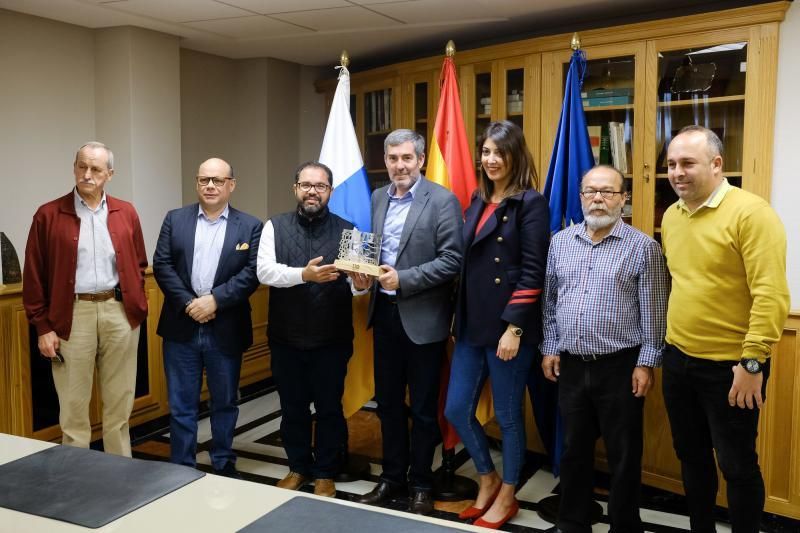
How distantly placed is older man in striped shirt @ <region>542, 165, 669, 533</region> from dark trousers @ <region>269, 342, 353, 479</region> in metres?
1.00

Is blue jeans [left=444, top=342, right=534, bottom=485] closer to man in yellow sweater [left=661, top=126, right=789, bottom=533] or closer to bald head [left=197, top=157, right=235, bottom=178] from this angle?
man in yellow sweater [left=661, top=126, right=789, bottom=533]

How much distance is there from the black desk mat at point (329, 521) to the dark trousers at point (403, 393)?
1.50m

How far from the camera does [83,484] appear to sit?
1463 mm

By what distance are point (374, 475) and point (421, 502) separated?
1.57 feet

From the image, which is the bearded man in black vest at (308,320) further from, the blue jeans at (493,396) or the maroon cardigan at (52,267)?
the maroon cardigan at (52,267)

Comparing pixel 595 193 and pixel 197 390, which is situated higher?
pixel 595 193

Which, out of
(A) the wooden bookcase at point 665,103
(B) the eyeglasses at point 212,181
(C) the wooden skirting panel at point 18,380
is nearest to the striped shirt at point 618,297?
(A) the wooden bookcase at point 665,103

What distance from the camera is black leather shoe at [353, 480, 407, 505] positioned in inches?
118

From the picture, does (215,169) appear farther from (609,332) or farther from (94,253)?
(609,332)

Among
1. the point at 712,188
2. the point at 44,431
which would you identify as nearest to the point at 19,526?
the point at 712,188

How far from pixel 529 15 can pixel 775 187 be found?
1626 millimetres

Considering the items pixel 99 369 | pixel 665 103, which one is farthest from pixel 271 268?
pixel 665 103

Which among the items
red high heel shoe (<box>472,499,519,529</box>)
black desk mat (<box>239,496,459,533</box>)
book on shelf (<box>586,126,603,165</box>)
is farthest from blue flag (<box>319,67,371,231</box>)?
black desk mat (<box>239,496,459,533</box>)

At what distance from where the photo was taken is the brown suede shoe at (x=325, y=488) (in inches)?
121
